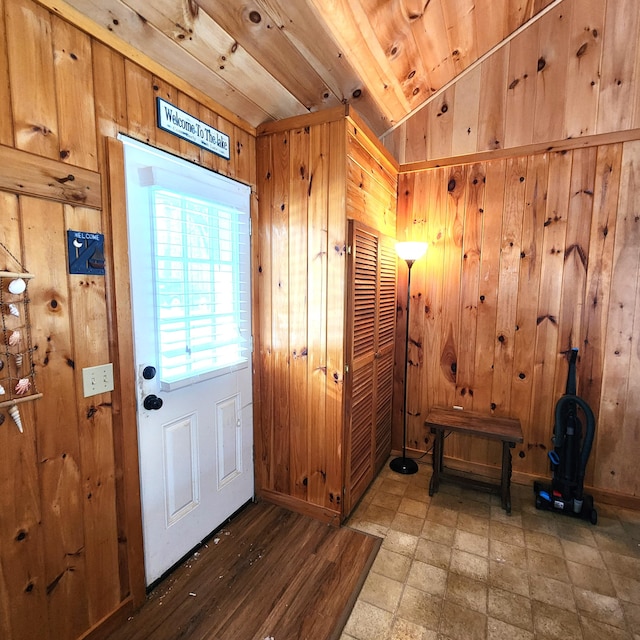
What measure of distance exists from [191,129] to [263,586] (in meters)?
2.29

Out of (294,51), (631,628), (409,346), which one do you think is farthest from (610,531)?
(294,51)

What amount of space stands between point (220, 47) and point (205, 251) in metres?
0.92

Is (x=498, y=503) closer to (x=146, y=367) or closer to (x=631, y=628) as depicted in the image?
(x=631, y=628)

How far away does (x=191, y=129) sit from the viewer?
174cm

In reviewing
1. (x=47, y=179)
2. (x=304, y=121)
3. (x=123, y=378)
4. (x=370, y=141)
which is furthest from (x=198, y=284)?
(x=370, y=141)

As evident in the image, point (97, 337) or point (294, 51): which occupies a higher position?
point (294, 51)

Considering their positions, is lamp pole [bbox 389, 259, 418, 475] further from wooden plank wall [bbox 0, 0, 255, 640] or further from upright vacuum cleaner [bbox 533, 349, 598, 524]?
wooden plank wall [bbox 0, 0, 255, 640]

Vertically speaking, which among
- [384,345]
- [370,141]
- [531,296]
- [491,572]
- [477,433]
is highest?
[370,141]

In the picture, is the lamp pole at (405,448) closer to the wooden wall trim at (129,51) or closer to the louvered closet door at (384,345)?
the louvered closet door at (384,345)

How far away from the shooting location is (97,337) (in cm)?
141

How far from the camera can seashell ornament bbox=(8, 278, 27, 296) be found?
1.11m

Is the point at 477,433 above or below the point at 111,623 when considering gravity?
above

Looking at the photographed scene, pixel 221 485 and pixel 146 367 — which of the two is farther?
pixel 221 485

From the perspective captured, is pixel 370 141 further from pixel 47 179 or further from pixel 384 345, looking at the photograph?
pixel 47 179
